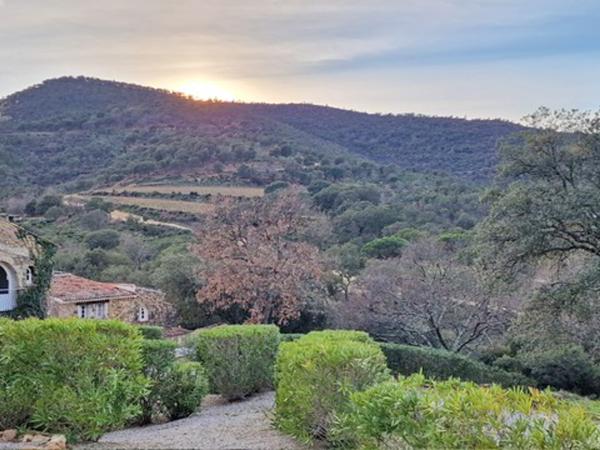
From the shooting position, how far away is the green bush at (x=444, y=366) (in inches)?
747

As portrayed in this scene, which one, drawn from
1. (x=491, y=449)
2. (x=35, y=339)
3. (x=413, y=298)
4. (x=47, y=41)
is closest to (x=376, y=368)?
(x=491, y=449)

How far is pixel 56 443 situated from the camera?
6.14 meters

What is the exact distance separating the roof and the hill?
971 inches

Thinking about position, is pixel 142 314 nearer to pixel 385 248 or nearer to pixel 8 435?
pixel 385 248

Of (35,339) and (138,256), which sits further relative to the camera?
(138,256)

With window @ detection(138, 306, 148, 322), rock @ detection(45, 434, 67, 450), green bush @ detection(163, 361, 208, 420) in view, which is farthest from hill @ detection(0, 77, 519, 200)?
rock @ detection(45, 434, 67, 450)

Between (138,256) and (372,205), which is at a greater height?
(372,205)

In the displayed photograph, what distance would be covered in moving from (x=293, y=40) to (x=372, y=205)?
19.6m

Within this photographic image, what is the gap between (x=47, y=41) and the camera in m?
24.8

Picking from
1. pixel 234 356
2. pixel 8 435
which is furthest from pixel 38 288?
pixel 8 435

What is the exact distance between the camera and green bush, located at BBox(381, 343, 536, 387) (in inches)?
747

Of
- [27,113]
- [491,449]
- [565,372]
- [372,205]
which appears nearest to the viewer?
[491,449]

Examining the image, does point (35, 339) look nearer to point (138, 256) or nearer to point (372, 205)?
point (138, 256)

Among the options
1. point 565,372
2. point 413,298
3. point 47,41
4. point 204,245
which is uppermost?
point 47,41
